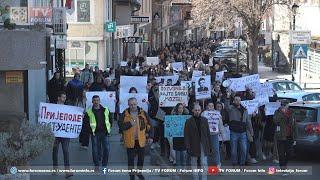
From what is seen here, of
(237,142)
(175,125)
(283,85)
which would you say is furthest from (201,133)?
(283,85)

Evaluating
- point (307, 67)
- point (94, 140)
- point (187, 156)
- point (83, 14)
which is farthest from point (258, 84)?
point (307, 67)

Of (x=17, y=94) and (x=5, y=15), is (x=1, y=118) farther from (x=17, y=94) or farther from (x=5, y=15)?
(x=5, y=15)

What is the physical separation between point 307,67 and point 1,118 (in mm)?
34125

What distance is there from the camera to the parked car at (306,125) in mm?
14758

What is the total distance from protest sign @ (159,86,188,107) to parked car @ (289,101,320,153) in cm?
264

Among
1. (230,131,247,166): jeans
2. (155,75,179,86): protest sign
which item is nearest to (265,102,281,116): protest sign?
(230,131,247,166): jeans

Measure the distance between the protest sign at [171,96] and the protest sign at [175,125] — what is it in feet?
8.23

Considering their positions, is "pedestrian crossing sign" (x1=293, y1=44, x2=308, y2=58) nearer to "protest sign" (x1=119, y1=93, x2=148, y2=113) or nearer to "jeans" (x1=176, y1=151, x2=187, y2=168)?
"protest sign" (x1=119, y1=93, x2=148, y2=113)

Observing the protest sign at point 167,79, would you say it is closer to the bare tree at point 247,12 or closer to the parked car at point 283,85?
the parked car at point 283,85

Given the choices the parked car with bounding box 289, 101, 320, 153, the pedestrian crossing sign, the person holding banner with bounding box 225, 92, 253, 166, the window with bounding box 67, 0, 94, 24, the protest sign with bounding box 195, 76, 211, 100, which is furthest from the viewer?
the window with bounding box 67, 0, 94, 24

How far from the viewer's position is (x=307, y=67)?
4547 centimetres

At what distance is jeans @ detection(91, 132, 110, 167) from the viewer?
12473mm

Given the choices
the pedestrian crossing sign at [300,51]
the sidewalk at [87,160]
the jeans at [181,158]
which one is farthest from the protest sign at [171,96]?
the pedestrian crossing sign at [300,51]

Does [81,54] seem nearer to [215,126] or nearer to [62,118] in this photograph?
[215,126]
